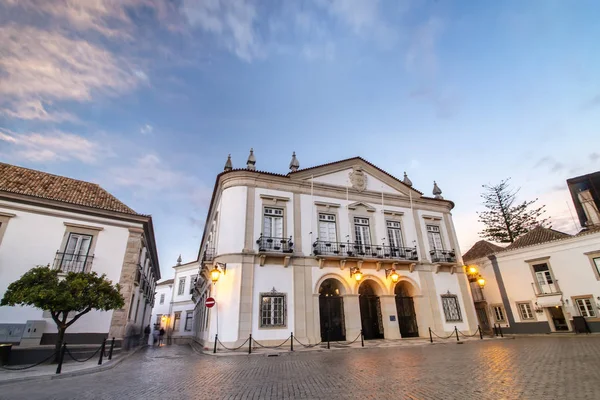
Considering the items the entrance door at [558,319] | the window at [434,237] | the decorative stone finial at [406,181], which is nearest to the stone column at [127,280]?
the decorative stone finial at [406,181]

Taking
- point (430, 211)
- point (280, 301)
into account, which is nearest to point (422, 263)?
point (430, 211)

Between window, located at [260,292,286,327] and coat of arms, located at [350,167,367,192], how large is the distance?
8.81m

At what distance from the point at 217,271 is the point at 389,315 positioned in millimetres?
10400

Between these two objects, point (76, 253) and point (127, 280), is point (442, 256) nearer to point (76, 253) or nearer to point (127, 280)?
point (127, 280)

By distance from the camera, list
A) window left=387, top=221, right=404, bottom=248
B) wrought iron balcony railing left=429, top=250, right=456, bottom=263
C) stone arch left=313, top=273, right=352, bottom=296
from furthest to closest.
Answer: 1. wrought iron balcony railing left=429, top=250, right=456, bottom=263
2. window left=387, top=221, right=404, bottom=248
3. stone arch left=313, top=273, right=352, bottom=296

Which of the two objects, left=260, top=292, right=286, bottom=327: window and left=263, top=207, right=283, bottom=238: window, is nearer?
left=260, top=292, right=286, bottom=327: window

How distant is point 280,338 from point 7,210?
13790mm

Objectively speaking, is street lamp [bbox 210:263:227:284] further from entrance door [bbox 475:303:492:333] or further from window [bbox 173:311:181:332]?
window [bbox 173:311:181:332]

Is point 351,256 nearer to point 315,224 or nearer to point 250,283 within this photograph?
point 315,224

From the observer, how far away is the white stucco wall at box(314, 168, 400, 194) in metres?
19.1

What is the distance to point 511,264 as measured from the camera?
864 inches

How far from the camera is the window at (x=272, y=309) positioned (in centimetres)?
1470

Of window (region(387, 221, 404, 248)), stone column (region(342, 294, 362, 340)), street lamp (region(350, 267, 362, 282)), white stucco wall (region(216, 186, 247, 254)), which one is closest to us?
white stucco wall (region(216, 186, 247, 254))

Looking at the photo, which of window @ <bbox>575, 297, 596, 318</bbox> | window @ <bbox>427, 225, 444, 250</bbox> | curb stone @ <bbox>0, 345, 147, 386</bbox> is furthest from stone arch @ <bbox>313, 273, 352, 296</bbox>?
window @ <bbox>575, 297, 596, 318</bbox>
